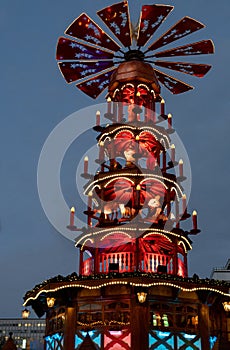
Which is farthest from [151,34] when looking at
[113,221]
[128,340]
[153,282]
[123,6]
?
[128,340]

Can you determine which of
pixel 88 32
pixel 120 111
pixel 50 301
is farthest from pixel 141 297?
pixel 88 32

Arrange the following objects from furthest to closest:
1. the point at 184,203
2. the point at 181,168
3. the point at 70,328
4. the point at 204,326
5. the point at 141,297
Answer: the point at 181,168, the point at 184,203, the point at 204,326, the point at 70,328, the point at 141,297

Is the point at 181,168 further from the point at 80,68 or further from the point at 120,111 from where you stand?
the point at 80,68

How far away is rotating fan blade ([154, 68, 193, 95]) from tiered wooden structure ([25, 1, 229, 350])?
0.11 meters

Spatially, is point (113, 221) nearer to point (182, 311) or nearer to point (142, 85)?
point (182, 311)

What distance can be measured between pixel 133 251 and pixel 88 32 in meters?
15.9

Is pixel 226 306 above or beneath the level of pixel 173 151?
beneath

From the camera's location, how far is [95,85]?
137ft

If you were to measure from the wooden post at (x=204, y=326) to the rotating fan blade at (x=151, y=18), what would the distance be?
62.7 ft

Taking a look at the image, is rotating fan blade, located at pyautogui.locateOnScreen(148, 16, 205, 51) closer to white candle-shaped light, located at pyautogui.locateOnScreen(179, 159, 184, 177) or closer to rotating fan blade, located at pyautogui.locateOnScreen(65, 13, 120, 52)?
rotating fan blade, located at pyautogui.locateOnScreen(65, 13, 120, 52)

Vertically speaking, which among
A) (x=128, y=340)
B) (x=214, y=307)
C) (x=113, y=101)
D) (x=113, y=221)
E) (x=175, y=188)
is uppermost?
(x=113, y=101)

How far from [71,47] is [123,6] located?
15.5 ft

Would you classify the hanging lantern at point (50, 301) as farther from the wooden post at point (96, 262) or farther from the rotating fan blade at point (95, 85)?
the rotating fan blade at point (95, 85)

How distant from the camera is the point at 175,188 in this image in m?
35.1
